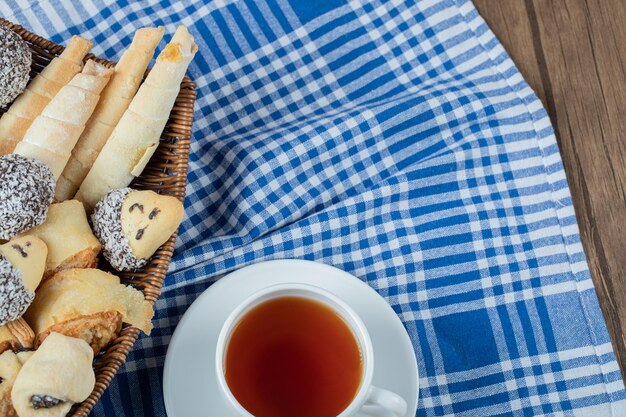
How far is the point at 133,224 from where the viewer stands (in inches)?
39.8

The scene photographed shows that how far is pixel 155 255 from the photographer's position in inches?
42.2

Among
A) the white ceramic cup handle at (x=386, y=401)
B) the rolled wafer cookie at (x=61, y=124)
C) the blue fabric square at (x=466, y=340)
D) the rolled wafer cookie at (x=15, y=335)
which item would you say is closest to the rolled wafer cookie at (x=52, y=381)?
the rolled wafer cookie at (x=15, y=335)

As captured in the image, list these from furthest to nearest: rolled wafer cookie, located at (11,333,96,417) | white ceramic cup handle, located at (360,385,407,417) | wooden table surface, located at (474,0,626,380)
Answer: wooden table surface, located at (474,0,626,380)
white ceramic cup handle, located at (360,385,407,417)
rolled wafer cookie, located at (11,333,96,417)

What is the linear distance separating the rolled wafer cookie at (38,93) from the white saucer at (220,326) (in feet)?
1.17

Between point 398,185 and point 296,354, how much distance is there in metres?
0.38

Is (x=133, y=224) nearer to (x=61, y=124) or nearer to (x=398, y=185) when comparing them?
(x=61, y=124)

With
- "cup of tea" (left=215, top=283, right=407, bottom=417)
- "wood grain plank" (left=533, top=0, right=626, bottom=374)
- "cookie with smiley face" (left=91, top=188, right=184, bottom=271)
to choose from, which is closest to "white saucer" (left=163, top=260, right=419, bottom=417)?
"cup of tea" (left=215, top=283, right=407, bottom=417)

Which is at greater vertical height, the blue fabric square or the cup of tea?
the cup of tea

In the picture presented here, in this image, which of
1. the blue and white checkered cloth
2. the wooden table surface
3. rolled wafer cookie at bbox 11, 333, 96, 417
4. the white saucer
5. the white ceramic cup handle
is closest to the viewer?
rolled wafer cookie at bbox 11, 333, 96, 417

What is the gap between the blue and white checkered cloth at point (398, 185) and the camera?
4.33ft

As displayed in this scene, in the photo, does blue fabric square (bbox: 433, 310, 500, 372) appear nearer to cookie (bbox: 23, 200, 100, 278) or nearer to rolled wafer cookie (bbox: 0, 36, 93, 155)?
cookie (bbox: 23, 200, 100, 278)

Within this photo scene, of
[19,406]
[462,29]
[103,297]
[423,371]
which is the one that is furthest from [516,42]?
[19,406]

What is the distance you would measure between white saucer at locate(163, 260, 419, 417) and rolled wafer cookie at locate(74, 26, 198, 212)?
9.2 inches

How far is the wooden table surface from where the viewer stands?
142 centimetres
